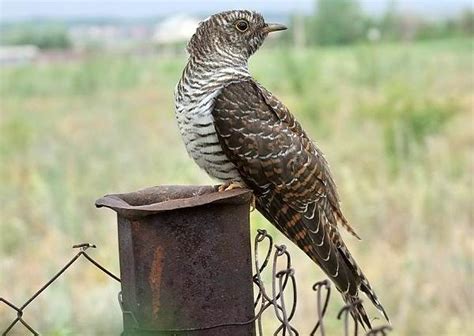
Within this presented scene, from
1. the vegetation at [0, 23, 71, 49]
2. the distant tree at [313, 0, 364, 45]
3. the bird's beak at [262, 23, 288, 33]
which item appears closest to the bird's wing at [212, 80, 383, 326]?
the bird's beak at [262, 23, 288, 33]

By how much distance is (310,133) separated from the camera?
956 centimetres

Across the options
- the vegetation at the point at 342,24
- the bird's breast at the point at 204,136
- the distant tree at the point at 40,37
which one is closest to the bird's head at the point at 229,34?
the bird's breast at the point at 204,136

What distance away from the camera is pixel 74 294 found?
216 inches

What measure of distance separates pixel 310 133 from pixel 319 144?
1.10ft

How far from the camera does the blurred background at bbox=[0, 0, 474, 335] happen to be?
5.75 meters

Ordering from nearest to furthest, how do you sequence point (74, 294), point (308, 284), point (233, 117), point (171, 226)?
point (171, 226)
point (233, 117)
point (74, 294)
point (308, 284)

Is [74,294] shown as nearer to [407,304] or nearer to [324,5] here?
[407,304]

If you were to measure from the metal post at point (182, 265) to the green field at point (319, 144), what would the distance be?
124 cm

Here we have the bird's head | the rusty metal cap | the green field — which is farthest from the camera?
the green field

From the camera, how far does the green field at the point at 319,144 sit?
5.71 metres

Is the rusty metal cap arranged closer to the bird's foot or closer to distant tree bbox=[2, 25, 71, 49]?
the bird's foot

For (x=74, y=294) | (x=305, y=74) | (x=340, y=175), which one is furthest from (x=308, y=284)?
(x=305, y=74)

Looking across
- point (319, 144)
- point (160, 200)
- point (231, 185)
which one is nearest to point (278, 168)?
point (231, 185)

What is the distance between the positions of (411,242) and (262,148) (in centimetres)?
367
